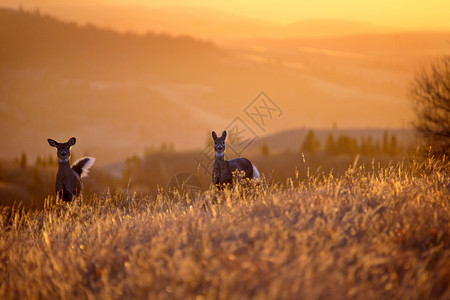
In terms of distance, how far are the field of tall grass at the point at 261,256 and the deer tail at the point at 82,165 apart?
539cm

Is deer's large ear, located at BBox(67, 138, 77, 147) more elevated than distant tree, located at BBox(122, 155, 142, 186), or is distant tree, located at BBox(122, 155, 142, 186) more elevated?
deer's large ear, located at BBox(67, 138, 77, 147)

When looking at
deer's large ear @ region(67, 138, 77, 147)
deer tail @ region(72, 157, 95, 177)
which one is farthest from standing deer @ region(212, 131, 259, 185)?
deer tail @ region(72, 157, 95, 177)

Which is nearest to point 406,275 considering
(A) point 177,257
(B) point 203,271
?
(B) point 203,271

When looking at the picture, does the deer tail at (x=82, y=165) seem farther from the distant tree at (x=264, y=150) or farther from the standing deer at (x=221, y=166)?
the distant tree at (x=264, y=150)

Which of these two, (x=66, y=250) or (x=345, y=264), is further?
(x=66, y=250)

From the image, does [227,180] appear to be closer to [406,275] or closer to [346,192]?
[346,192]

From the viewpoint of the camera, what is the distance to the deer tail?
45.8ft

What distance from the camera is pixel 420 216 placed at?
7020 mm

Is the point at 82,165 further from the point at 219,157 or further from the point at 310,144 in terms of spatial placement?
the point at 310,144

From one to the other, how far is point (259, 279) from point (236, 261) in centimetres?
48

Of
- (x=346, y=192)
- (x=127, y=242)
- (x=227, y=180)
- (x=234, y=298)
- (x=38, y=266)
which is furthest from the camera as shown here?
(x=227, y=180)

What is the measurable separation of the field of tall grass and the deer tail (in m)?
5.39

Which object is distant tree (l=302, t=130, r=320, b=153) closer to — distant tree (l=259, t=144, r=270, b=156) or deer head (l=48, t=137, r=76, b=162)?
distant tree (l=259, t=144, r=270, b=156)

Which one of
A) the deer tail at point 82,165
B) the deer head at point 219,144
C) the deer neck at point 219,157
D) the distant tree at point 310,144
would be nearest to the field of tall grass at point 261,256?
the deer head at point 219,144
